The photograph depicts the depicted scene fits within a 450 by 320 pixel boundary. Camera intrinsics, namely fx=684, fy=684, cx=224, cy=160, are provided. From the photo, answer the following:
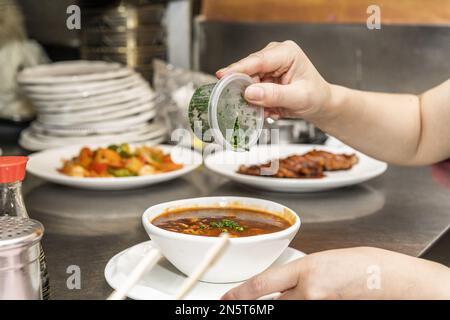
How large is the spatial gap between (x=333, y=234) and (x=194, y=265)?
1.71ft

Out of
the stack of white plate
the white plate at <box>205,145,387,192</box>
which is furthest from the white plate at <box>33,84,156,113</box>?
the white plate at <box>205,145,387,192</box>

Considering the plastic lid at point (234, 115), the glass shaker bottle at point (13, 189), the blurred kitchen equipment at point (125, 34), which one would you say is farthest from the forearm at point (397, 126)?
the blurred kitchen equipment at point (125, 34)

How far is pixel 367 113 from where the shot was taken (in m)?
1.81

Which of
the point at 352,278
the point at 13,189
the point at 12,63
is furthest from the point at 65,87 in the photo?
the point at 352,278

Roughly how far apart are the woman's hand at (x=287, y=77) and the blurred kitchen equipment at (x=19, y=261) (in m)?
0.53

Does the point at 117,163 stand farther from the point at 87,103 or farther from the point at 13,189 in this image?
the point at 13,189

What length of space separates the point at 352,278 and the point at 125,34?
2.06 meters

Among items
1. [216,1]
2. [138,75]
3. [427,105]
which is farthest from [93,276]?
[216,1]

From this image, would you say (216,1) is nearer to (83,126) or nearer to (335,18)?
(335,18)

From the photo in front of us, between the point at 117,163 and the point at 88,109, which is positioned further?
the point at 88,109

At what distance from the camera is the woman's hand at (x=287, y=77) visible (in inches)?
56.1

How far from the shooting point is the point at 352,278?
1.08m

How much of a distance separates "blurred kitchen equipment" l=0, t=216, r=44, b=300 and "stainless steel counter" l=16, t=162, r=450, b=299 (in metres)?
0.20

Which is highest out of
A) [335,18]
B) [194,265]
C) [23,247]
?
[335,18]
